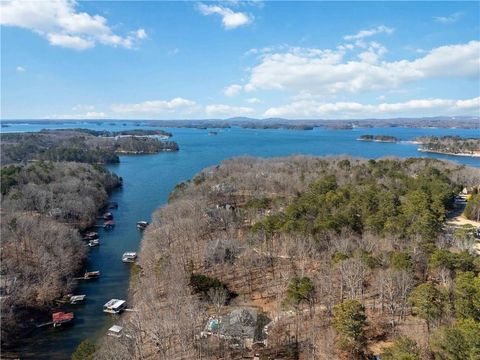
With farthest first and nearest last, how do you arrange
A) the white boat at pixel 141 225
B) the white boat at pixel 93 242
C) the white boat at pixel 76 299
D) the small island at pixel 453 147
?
the small island at pixel 453 147 < the white boat at pixel 141 225 < the white boat at pixel 93 242 < the white boat at pixel 76 299

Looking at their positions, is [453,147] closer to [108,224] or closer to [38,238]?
[108,224]

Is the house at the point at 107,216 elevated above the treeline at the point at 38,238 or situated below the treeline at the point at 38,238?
below

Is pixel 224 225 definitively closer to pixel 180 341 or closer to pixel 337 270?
pixel 337 270

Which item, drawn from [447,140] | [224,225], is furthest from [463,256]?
[447,140]

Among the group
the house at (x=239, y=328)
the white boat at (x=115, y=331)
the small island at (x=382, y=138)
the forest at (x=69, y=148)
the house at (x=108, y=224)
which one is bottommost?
the white boat at (x=115, y=331)

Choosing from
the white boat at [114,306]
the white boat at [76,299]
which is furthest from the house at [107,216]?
the white boat at [114,306]

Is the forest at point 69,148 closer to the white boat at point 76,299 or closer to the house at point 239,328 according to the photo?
the white boat at point 76,299
